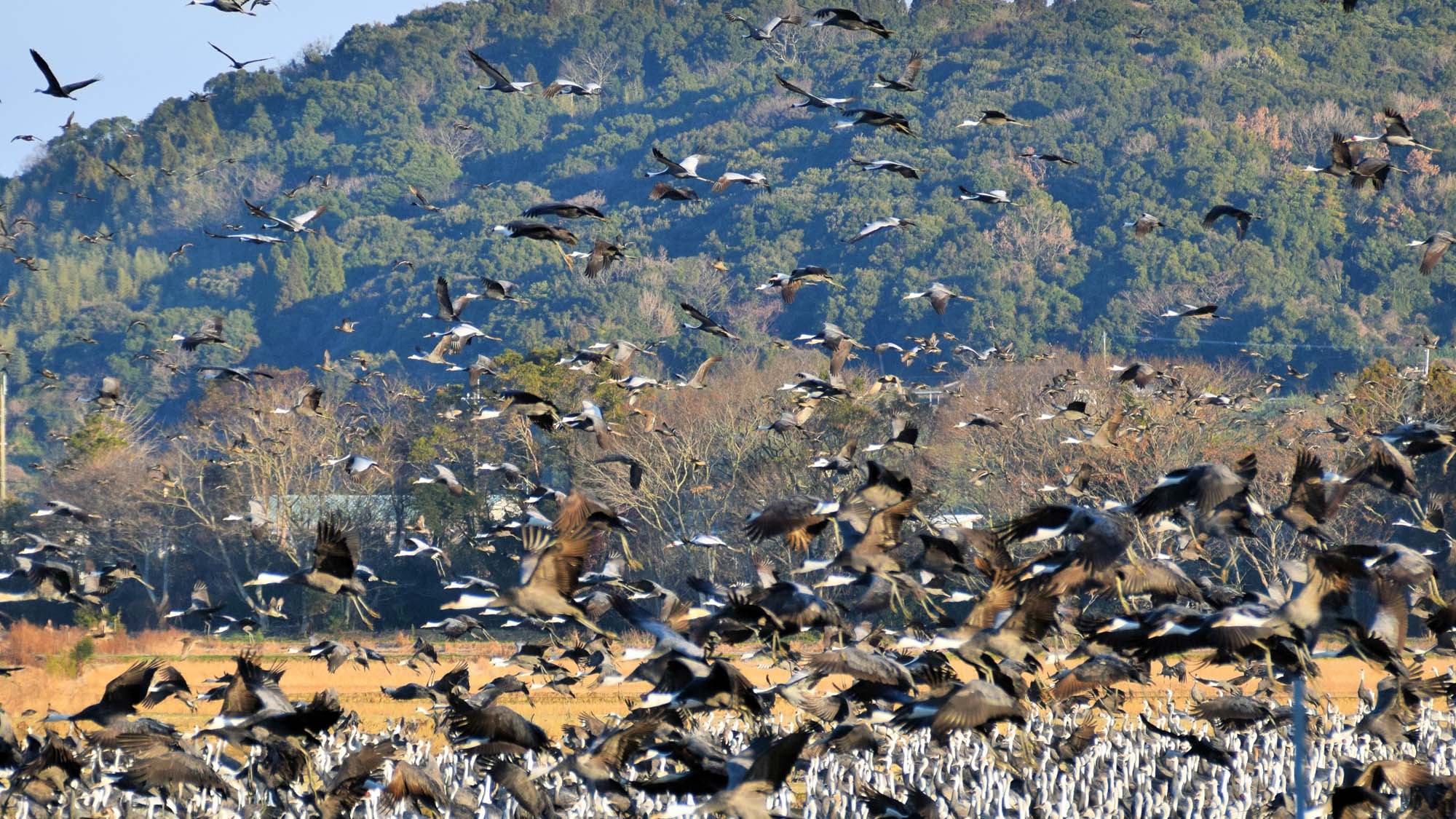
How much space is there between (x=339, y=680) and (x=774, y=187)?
72179 millimetres

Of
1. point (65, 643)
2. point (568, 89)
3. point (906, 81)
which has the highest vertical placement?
point (568, 89)

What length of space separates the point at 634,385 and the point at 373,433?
3739 centimetres

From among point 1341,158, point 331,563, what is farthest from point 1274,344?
point 331,563

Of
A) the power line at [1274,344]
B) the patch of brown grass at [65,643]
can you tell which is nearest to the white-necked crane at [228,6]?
the patch of brown grass at [65,643]

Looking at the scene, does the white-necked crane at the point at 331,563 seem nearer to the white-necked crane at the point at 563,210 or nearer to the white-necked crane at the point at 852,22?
the white-necked crane at the point at 563,210

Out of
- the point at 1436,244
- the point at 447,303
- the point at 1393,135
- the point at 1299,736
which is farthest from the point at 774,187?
the point at 1299,736

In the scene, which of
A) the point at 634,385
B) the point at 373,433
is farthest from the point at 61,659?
the point at 373,433

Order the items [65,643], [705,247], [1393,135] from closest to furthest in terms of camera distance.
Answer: [1393,135], [65,643], [705,247]

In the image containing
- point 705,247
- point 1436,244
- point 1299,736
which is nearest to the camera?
point 1299,736

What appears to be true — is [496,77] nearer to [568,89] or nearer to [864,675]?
[568,89]

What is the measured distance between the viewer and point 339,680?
1421 inches

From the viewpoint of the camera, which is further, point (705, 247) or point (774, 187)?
point (774, 187)

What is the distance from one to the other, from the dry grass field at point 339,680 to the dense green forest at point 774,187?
36.2 m

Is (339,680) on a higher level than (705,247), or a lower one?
higher
